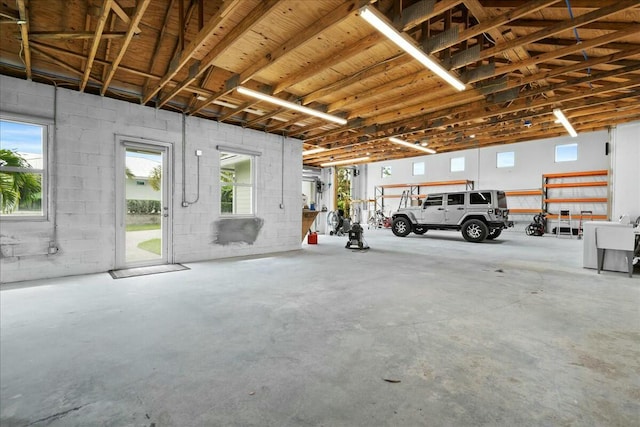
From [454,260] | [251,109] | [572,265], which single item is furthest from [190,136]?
[572,265]

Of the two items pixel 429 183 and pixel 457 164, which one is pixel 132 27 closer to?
pixel 429 183

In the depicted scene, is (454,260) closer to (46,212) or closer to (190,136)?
(190,136)

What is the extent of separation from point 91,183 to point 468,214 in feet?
30.2

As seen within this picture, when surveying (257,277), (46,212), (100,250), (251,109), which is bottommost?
(257,277)

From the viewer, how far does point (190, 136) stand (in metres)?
5.58

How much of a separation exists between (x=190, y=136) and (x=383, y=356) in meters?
5.27

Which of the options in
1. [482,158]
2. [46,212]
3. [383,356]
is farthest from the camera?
[482,158]

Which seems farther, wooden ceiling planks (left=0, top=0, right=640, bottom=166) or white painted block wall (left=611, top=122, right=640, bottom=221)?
white painted block wall (left=611, top=122, right=640, bottom=221)

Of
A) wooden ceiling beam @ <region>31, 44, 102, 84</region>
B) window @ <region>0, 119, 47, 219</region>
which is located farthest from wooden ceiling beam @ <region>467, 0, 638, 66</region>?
window @ <region>0, 119, 47, 219</region>

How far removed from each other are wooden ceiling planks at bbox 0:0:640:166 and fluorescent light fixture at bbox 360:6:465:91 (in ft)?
0.30

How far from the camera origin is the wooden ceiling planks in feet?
9.41

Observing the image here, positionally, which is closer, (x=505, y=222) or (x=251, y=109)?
(x=251, y=109)

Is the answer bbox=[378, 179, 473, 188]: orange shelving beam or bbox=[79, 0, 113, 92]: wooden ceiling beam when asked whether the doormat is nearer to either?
bbox=[79, 0, 113, 92]: wooden ceiling beam

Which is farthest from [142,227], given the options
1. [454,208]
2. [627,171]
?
[627,171]
